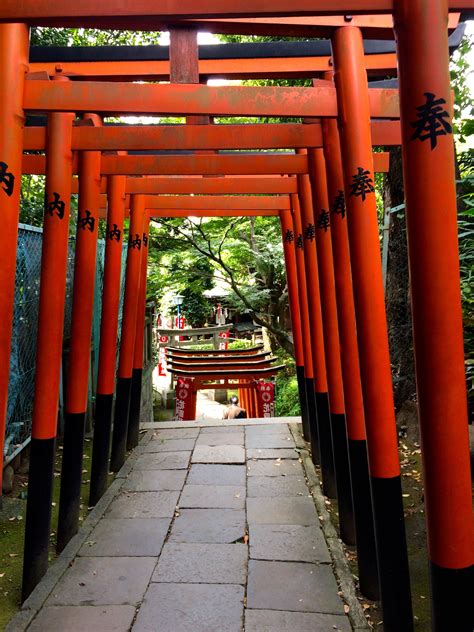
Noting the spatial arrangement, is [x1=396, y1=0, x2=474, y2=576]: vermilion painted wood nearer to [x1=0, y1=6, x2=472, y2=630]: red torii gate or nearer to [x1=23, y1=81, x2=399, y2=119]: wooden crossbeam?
[x1=0, y1=6, x2=472, y2=630]: red torii gate

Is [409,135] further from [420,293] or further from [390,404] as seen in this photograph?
[390,404]

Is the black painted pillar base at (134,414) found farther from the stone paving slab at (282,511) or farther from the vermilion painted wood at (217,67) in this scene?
the vermilion painted wood at (217,67)

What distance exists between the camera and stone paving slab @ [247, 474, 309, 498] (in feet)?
17.4

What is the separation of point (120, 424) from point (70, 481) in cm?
197

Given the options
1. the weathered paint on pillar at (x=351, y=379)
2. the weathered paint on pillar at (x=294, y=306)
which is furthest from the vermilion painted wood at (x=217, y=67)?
the weathered paint on pillar at (x=294, y=306)

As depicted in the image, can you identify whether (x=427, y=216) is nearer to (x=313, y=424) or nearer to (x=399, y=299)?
(x=313, y=424)

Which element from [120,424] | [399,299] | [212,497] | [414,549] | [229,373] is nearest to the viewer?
[414,549]

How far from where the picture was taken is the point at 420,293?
2.10 m

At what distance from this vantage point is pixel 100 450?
17.4 feet

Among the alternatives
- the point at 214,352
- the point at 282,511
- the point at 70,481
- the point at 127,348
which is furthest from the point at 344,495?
the point at 214,352

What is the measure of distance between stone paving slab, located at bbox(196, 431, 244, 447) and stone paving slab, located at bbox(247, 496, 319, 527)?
1.93 meters

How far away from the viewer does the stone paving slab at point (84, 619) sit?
3.13m

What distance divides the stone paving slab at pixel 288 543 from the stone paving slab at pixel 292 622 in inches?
27.6

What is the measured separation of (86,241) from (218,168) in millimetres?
1359
